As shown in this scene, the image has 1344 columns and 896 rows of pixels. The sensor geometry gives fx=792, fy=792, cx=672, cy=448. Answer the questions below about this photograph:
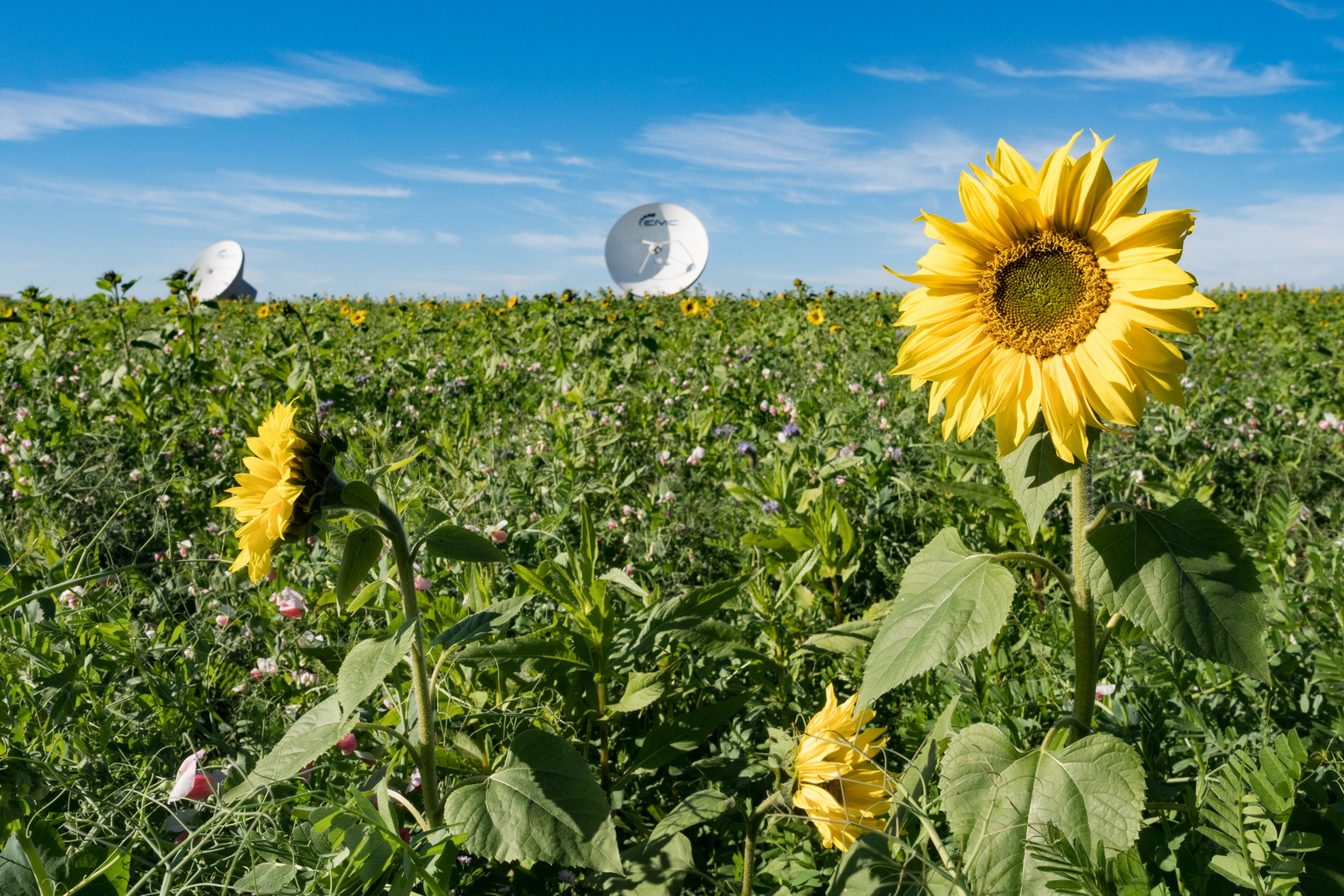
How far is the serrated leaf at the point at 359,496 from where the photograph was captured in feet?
4.04

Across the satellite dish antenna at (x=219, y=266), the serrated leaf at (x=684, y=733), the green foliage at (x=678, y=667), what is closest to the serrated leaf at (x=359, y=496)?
the green foliage at (x=678, y=667)

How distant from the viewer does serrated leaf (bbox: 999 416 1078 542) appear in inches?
50.7

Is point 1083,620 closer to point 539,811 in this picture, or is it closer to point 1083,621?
point 1083,621

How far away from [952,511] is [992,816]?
2131mm

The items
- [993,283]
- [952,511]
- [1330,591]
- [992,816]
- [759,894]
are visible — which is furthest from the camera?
[952,511]

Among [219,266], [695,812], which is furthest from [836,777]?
[219,266]

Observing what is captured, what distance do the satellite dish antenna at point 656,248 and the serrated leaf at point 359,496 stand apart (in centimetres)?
1562

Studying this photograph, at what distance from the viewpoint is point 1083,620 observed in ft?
4.38

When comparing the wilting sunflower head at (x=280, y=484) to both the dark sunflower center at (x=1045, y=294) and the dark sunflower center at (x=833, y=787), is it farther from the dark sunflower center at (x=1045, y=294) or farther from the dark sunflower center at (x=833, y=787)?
the dark sunflower center at (x=1045, y=294)

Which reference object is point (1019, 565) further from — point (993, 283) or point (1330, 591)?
point (993, 283)

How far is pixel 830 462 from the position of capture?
305cm

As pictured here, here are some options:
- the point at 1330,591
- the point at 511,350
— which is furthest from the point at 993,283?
the point at 511,350

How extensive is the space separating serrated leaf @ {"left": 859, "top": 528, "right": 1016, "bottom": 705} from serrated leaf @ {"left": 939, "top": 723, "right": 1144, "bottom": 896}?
20 cm

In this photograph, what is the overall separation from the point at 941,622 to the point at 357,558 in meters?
0.93
